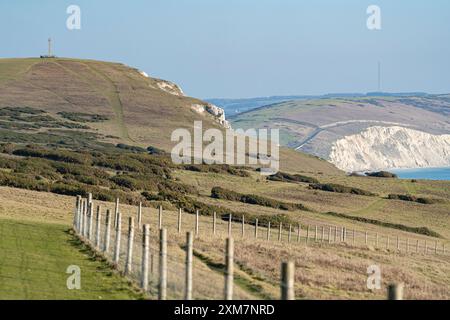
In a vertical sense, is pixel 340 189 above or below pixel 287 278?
below

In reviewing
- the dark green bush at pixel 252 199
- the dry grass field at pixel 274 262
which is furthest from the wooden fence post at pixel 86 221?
the dark green bush at pixel 252 199

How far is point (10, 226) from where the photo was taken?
A: 31.0m

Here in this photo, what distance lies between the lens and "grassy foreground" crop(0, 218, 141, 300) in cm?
1812

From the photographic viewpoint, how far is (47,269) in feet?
70.2

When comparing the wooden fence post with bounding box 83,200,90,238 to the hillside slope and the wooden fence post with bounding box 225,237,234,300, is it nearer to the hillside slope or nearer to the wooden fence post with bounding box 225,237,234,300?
the wooden fence post with bounding box 225,237,234,300

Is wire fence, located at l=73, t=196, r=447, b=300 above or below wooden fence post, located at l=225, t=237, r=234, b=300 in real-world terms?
below

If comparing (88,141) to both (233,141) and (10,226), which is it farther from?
(10,226)

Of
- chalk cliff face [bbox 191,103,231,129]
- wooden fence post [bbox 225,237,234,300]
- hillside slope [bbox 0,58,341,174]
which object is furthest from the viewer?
chalk cliff face [bbox 191,103,231,129]

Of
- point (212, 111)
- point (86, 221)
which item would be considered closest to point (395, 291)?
point (86, 221)

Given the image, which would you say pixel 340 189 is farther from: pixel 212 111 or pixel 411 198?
pixel 212 111

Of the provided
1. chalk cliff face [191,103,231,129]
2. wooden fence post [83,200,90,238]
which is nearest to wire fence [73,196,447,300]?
wooden fence post [83,200,90,238]

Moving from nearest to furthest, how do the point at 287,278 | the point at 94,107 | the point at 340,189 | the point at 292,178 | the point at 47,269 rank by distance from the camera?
the point at 287,278 < the point at 47,269 < the point at 340,189 < the point at 292,178 < the point at 94,107

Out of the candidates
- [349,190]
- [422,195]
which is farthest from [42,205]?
[422,195]

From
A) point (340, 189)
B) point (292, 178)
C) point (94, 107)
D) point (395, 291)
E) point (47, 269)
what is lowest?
point (292, 178)
